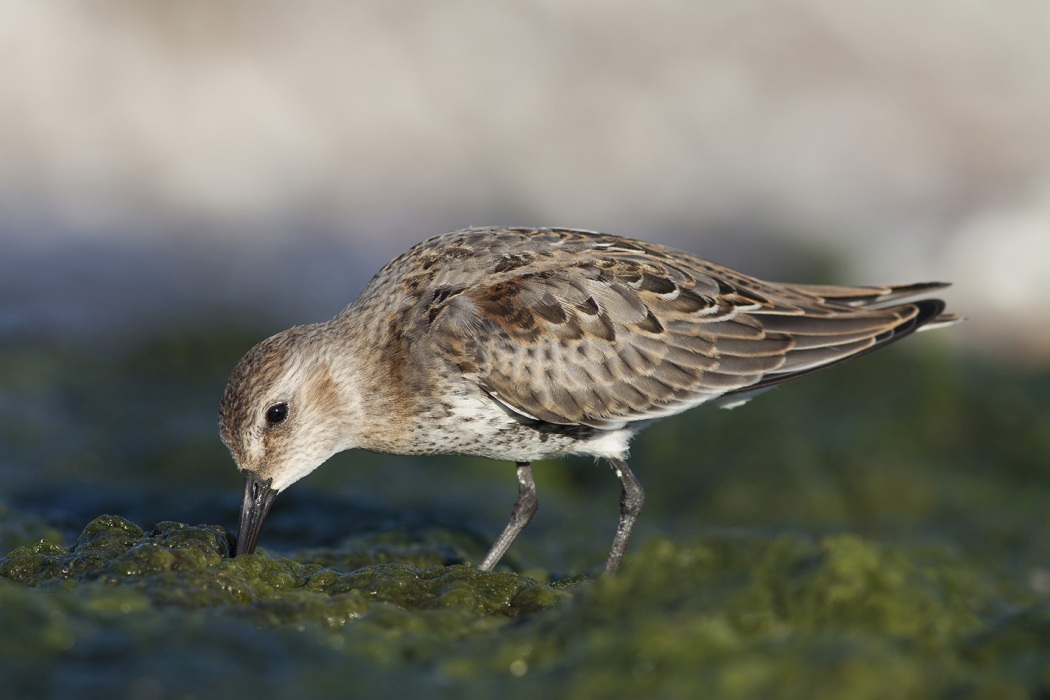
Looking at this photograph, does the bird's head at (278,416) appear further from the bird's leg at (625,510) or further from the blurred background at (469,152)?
the blurred background at (469,152)

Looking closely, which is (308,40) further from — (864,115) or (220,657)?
(220,657)

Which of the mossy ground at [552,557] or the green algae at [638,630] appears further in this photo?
the mossy ground at [552,557]

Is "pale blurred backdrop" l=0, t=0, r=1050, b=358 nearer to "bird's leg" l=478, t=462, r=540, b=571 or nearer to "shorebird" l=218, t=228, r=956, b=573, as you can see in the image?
"bird's leg" l=478, t=462, r=540, b=571

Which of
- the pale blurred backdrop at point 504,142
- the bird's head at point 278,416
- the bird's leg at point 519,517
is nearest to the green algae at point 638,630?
the bird's head at point 278,416

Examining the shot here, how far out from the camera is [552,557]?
709 cm

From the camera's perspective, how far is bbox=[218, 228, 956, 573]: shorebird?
18.6 feet

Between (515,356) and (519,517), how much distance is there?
4.07ft

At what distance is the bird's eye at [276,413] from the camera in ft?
18.6

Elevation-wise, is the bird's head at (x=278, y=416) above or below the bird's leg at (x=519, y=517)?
above

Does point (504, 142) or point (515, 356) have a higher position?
point (504, 142)

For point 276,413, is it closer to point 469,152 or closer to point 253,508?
point 253,508

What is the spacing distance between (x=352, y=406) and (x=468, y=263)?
0.98 m

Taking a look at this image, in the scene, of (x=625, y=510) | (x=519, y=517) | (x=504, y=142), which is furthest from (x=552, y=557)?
(x=504, y=142)

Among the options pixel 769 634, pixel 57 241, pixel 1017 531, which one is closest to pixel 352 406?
pixel 769 634
